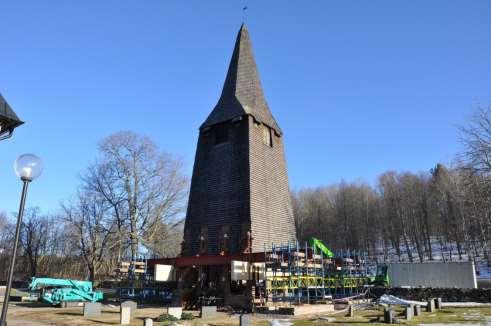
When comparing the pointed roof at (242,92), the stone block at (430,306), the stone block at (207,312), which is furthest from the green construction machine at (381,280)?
the stone block at (207,312)

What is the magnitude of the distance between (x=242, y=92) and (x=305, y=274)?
1323cm

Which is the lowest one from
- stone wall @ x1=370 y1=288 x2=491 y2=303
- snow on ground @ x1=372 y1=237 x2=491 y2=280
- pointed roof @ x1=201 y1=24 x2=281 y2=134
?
stone wall @ x1=370 y1=288 x2=491 y2=303

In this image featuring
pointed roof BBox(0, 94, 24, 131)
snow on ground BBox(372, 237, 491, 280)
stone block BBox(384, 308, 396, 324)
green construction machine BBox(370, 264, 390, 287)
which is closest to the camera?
pointed roof BBox(0, 94, 24, 131)

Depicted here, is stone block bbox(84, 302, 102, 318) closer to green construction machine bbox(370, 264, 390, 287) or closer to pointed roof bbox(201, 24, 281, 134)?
pointed roof bbox(201, 24, 281, 134)

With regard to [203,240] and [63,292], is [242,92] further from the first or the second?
[63,292]

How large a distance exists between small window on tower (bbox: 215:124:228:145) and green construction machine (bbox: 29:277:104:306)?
12.1 metres

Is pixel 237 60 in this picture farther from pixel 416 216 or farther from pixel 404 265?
pixel 416 216

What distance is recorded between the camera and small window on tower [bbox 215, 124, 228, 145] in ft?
88.0

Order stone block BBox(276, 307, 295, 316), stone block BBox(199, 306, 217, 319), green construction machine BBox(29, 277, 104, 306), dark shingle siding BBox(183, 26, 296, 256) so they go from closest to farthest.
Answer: stone block BBox(199, 306, 217, 319) → stone block BBox(276, 307, 295, 316) → green construction machine BBox(29, 277, 104, 306) → dark shingle siding BBox(183, 26, 296, 256)

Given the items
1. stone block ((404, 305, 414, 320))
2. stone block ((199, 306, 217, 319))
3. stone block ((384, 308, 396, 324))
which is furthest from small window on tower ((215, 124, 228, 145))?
stone block ((384, 308, 396, 324))

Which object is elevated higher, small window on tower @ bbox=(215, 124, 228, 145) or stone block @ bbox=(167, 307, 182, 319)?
small window on tower @ bbox=(215, 124, 228, 145)

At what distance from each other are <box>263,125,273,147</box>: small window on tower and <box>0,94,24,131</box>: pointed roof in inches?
669

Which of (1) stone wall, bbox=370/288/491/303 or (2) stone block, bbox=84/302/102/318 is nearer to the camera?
(2) stone block, bbox=84/302/102/318

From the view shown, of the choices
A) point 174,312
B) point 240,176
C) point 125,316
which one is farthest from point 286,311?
point 240,176
